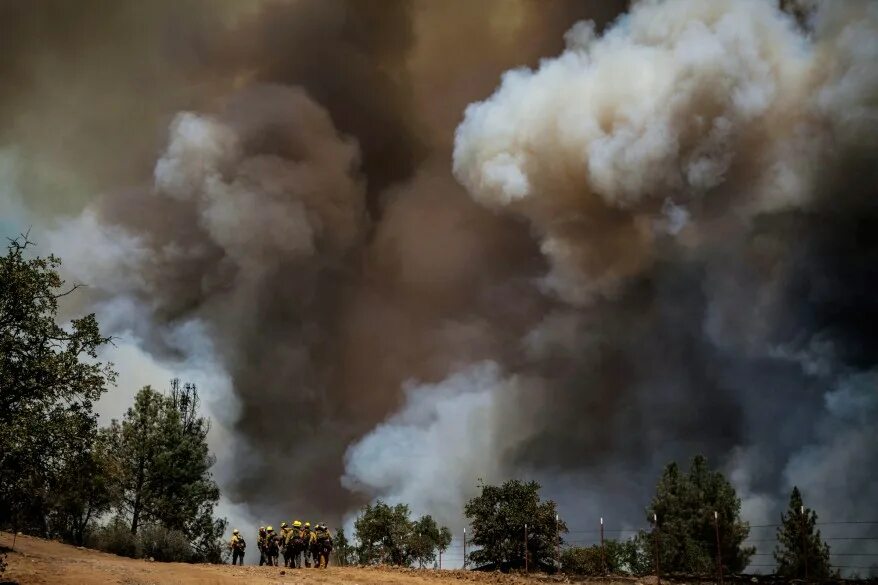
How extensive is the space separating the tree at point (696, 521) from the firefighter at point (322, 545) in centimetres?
3391

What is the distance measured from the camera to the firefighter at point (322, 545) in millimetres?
46156

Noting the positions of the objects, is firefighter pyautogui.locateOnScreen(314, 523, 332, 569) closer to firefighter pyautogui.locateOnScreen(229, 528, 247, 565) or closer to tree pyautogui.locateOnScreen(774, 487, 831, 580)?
firefighter pyautogui.locateOnScreen(229, 528, 247, 565)

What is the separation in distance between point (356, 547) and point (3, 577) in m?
61.1

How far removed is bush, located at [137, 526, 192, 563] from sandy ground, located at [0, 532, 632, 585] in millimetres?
5390

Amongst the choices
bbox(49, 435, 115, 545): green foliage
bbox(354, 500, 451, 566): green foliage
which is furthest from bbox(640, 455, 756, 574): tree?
bbox(49, 435, 115, 545): green foliage

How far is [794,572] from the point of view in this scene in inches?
2258

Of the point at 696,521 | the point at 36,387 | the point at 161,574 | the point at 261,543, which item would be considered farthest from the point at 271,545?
the point at 696,521

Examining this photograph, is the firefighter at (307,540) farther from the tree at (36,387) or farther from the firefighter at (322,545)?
the tree at (36,387)

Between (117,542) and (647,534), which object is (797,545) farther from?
(117,542)

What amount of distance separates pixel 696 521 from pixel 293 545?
4124 centimetres

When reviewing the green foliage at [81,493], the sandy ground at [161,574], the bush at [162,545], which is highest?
the green foliage at [81,493]

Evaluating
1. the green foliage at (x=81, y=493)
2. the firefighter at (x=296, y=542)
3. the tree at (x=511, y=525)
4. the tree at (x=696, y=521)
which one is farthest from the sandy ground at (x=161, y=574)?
the tree at (x=696, y=521)

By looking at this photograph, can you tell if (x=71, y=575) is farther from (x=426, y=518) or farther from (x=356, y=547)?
(x=426, y=518)

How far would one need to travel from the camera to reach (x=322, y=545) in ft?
152
